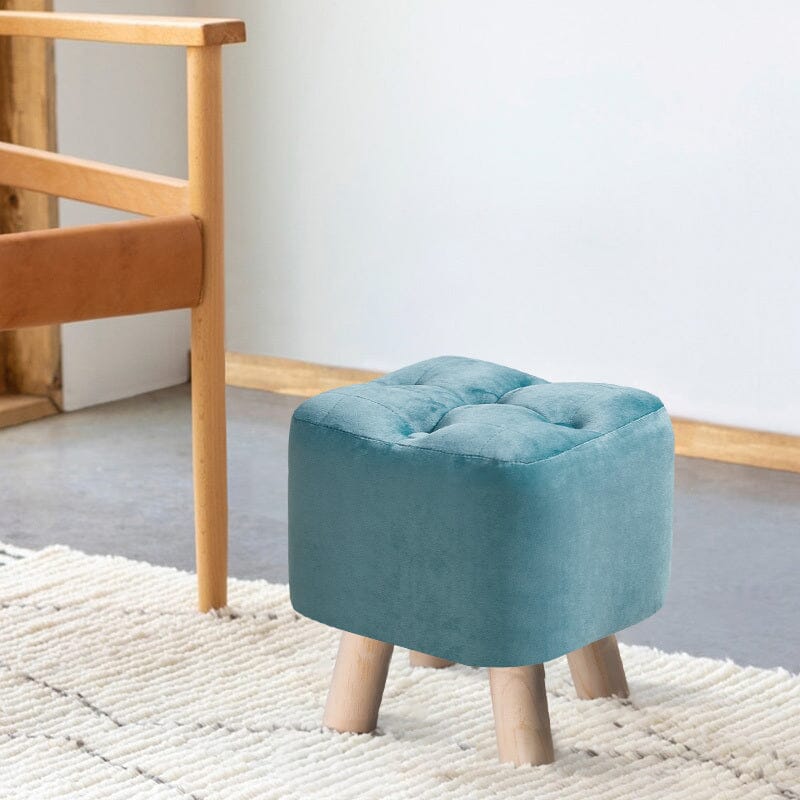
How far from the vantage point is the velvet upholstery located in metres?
1.08

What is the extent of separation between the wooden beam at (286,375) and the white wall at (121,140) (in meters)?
0.12

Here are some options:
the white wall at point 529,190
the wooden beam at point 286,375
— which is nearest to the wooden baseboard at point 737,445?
the white wall at point 529,190

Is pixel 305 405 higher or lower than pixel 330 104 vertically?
lower

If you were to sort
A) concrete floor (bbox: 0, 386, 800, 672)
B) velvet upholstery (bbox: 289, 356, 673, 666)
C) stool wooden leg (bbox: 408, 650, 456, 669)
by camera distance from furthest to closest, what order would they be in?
concrete floor (bbox: 0, 386, 800, 672) → stool wooden leg (bbox: 408, 650, 456, 669) → velvet upholstery (bbox: 289, 356, 673, 666)

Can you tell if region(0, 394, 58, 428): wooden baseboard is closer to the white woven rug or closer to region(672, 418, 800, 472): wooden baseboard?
the white woven rug

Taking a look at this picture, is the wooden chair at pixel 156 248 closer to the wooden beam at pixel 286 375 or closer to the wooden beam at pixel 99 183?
the wooden beam at pixel 99 183

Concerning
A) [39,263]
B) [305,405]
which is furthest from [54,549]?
[305,405]

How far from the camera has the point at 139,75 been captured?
248 cm

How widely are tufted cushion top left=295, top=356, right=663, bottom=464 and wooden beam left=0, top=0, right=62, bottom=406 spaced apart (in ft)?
4.09

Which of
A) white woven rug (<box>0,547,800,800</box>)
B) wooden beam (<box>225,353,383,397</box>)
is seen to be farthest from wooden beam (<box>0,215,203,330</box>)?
wooden beam (<box>225,353,383,397</box>)

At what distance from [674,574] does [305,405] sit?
66 cm

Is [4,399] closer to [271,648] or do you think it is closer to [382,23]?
[382,23]

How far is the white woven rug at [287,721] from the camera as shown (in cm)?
114

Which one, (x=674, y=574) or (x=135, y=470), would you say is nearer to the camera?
(x=674, y=574)
